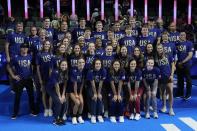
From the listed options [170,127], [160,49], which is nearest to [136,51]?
[160,49]

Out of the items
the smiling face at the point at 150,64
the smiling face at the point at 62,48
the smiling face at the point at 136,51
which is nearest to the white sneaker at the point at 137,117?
the smiling face at the point at 150,64

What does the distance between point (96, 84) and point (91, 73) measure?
265mm

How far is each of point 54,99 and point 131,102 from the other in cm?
139

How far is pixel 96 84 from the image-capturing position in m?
6.92

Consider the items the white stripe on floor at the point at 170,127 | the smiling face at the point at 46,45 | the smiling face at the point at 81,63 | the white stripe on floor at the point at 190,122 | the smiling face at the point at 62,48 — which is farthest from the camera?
the smiling face at the point at 46,45

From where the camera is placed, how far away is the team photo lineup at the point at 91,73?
6.78 m

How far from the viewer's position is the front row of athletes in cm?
670

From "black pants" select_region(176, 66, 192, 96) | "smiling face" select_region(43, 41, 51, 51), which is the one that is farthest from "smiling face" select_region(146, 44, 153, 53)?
"smiling face" select_region(43, 41, 51, 51)

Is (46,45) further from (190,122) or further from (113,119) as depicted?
(190,122)

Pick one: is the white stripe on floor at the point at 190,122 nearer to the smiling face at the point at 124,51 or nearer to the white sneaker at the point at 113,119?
the white sneaker at the point at 113,119

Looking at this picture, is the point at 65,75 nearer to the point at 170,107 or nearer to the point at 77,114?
the point at 77,114

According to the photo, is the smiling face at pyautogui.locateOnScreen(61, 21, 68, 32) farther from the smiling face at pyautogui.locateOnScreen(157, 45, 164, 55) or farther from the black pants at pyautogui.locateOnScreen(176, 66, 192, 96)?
the black pants at pyautogui.locateOnScreen(176, 66, 192, 96)

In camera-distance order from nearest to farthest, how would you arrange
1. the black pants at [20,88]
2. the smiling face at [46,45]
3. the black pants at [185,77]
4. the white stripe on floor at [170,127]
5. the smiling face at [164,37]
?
the white stripe on floor at [170,127] → the smiling face at [46,45] → the black pants at [20,88] → the smiling face at [164,37] → the black pants at [185,77]

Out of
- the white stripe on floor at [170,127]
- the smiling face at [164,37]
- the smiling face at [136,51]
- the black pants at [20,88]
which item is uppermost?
the smiling face at [164,37]
